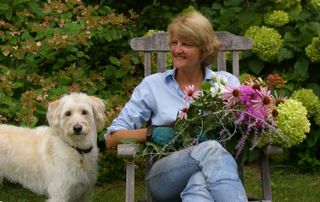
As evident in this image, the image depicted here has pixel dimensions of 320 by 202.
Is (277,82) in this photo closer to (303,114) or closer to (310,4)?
(303,114)

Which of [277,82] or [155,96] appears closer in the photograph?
[277,82]

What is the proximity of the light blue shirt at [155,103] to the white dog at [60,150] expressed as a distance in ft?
1.15

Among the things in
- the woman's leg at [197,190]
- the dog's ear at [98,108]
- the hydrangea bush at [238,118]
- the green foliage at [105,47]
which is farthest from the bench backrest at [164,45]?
the woman's leg at [197,190]

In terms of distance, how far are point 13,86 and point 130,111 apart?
1723mm

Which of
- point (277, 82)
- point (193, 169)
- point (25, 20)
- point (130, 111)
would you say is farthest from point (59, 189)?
point (25, 20)

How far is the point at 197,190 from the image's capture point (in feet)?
10.3

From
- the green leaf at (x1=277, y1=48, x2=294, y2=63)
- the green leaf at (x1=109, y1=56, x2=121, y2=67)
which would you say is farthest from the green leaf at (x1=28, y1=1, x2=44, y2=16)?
the green leaf at (x1=277, y1=48, x2=294, y2=63)

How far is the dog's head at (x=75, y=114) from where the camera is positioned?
12.9 feet

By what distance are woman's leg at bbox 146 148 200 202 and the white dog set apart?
0.75m

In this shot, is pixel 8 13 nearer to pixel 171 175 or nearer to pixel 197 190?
pixel 171 175

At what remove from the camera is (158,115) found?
3.74 metres

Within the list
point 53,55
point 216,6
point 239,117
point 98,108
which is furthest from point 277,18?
point 239,117

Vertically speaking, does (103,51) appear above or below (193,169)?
above

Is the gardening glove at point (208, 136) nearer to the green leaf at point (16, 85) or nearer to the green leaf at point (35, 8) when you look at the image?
the green leaf at point (16, 85)
